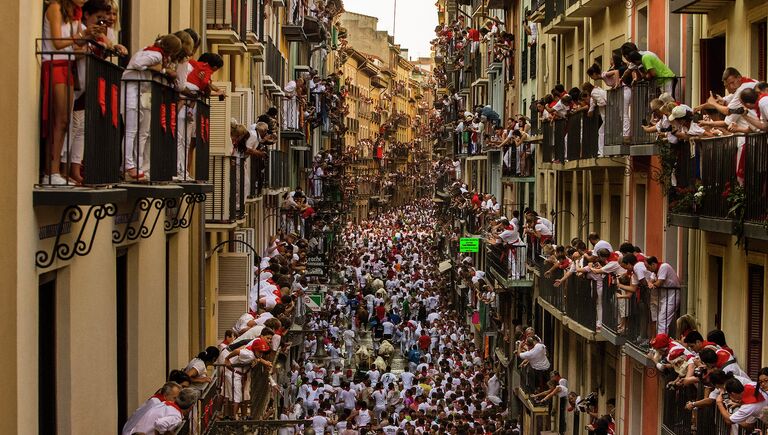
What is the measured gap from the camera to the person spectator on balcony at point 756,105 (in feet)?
46.2

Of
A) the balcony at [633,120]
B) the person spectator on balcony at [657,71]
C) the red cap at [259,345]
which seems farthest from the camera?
the balcony at [633,120]

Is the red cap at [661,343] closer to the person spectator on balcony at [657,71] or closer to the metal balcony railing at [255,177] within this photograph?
the person spectator on balcony at [657,71]

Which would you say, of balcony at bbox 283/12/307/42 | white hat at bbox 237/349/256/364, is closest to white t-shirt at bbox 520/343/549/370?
white hat at bbox 237/349/256/364

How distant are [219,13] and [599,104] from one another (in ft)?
21.6

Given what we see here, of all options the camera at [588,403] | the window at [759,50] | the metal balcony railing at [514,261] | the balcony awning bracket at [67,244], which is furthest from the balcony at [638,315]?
the metal balcony railing at [514,261]

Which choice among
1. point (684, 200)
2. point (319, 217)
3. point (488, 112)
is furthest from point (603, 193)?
point (319, 217)

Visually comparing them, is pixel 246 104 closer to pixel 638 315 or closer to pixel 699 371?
pixel 638 315

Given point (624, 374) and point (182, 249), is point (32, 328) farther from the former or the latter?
point (624, 374)

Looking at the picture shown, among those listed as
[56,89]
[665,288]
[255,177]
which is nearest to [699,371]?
[665,288]

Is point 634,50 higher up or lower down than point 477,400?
higher up

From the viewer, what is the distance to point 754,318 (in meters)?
17.2

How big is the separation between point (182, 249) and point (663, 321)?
7.15 meters

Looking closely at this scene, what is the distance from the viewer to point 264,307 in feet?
84.1

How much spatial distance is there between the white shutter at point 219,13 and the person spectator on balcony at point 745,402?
11887 mm
